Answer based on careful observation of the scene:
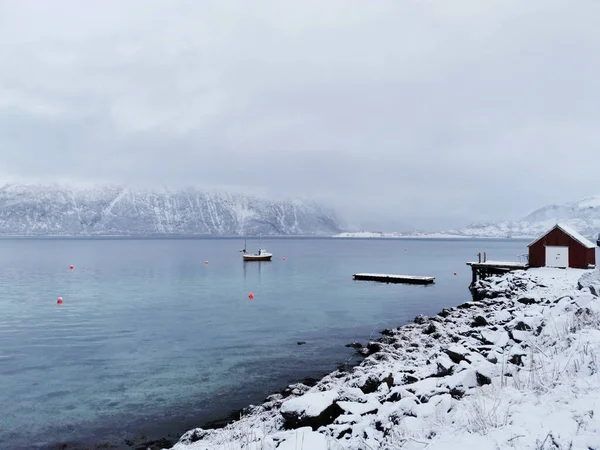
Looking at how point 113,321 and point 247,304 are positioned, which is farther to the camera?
point 247,304

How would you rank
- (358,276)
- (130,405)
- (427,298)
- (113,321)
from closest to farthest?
(130,405) → (113,321) → (427,298) → (358,276)

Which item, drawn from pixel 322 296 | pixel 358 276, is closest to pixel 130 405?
pixel 322 296

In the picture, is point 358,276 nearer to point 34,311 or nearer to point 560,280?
point 560,280

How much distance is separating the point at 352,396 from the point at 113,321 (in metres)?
27.7

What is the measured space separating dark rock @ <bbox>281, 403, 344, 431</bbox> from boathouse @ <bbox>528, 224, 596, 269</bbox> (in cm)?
4550

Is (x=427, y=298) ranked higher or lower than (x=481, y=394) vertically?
lower

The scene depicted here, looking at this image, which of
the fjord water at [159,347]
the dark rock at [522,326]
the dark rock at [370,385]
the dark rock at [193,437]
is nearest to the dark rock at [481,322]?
the dark rock at [522,326]

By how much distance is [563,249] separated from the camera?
47.0m

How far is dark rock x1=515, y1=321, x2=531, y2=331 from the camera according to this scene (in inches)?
593

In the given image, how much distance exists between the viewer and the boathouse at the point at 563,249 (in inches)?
1821

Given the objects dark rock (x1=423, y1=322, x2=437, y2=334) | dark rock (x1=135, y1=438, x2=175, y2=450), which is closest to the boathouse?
dark rock (x1=423, y1=322, x2=437, y2=334)

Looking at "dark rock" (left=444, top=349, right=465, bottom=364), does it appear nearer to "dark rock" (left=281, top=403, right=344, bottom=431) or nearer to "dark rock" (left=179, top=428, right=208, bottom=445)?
"dark rock" (left=281, top=403, right=344, bottom=431)

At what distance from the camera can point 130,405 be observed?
55.9ft

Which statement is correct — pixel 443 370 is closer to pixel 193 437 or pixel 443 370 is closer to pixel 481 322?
pixel 193 437
